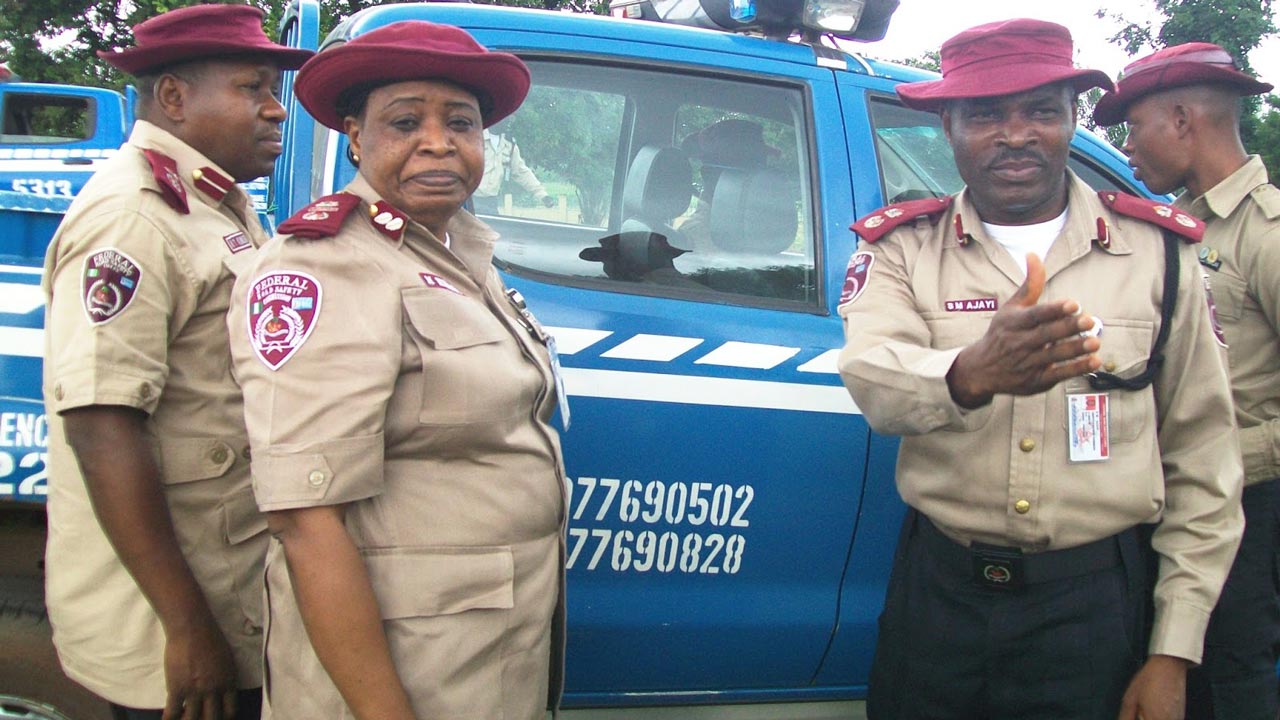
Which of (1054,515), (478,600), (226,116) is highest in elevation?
(226,116)

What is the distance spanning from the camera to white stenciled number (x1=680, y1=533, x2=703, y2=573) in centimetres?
225

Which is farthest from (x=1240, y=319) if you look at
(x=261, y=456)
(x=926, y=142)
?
(x=261, y=456)

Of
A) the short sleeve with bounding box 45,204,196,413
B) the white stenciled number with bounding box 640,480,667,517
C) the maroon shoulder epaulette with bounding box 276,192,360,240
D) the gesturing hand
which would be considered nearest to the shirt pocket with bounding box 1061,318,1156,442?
the gesturing hand

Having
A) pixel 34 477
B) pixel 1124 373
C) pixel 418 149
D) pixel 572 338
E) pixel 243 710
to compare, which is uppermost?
pixel 418 149

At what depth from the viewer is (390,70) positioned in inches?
59.8

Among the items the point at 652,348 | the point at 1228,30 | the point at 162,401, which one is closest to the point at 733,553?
the point at 652,348

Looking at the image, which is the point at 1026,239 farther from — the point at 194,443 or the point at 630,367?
the point at 194,443

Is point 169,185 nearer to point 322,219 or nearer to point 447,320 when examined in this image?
point 322,219

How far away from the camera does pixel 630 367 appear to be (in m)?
2.19

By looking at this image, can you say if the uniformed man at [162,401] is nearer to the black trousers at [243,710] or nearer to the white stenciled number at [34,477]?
the black trousers at [243,710]

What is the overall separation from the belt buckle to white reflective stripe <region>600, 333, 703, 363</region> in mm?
734

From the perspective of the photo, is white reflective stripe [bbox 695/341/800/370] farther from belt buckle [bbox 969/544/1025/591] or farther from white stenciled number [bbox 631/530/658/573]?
belt buckle [bbox 969/544/1025/591]

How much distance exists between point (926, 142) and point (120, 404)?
1.92 m

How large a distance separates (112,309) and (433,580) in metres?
0.65
